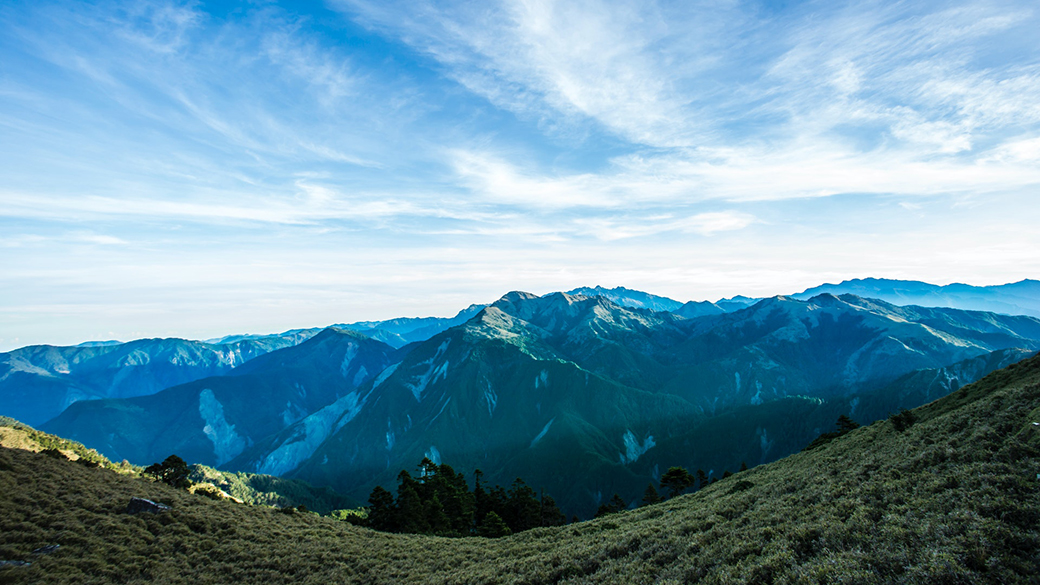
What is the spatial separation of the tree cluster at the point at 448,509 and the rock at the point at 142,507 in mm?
34807

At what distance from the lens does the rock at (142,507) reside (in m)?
41.4

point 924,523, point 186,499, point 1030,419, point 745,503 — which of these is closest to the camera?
point 924,523

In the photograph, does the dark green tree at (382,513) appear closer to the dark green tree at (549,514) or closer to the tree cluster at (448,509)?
the tree cluster at (448,509)

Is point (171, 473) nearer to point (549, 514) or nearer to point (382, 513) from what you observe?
point (382, 513)

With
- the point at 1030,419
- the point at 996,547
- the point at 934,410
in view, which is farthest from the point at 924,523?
the point at 934,410

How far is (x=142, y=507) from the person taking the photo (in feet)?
138

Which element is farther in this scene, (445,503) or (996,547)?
(445,503)

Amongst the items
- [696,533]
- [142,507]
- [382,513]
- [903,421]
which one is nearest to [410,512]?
[382,513]

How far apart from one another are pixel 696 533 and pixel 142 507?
5379 cm

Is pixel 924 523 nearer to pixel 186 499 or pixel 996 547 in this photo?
pixel 996 547

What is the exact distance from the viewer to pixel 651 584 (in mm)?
17656

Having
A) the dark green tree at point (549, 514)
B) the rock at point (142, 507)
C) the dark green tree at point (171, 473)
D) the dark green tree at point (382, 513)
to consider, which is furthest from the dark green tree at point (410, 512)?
the rock at point (142, 507)

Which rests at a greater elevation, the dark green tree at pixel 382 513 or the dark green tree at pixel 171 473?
the dark green tree at pixel 171 473

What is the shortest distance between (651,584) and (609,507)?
297 ft
